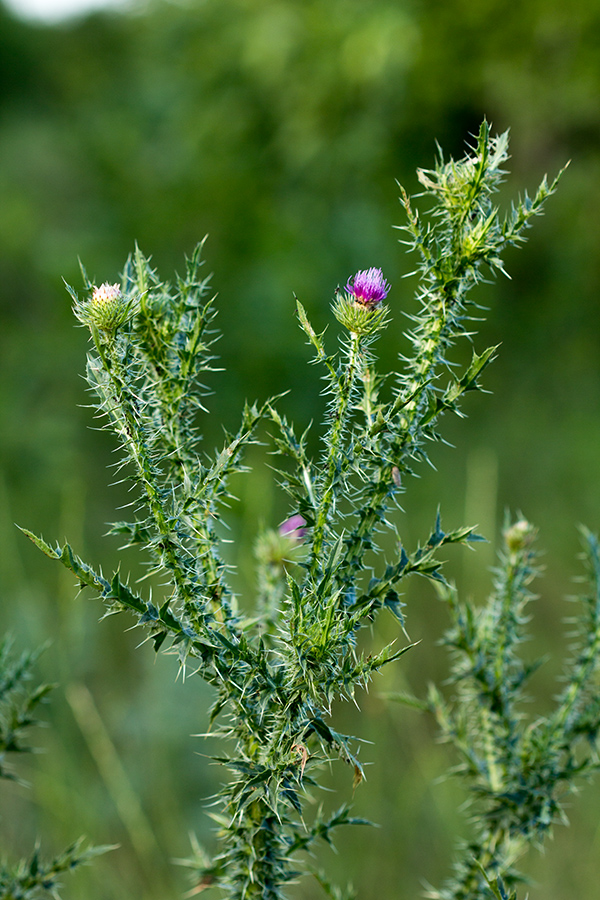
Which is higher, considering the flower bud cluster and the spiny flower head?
the flower bud cluster

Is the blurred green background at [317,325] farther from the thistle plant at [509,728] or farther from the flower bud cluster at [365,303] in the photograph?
the flower bud cluster at [365,303]

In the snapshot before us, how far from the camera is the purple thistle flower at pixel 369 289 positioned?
731 mm

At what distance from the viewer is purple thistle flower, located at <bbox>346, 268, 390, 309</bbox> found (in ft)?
2.40

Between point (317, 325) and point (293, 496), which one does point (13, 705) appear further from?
point (317, 325)

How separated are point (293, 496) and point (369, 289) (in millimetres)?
219

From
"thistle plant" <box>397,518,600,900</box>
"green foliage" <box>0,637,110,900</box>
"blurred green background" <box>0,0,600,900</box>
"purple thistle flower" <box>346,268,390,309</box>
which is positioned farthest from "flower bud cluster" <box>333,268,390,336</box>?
"blurred green background" <box>0,0,600,900</box>

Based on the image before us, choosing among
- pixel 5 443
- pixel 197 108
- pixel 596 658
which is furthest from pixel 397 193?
pixel 596 658

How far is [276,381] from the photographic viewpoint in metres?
5.25

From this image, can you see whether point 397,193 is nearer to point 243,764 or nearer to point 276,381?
point 276,381

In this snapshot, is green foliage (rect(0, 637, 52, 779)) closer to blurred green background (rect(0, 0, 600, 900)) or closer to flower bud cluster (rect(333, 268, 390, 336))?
flower bud cluster (rect(333, 268, 390, 336))

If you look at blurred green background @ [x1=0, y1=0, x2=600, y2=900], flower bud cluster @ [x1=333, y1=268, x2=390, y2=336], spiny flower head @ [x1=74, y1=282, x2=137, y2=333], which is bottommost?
spiny flower head @ [x1=74, y1=282, x2=137, y2=333]

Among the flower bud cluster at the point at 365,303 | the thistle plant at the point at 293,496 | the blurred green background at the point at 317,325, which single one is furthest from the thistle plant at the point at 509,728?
Result: the blurred green background at the point at 317,325

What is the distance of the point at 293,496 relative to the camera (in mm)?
785

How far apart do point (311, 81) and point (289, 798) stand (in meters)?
7.51
